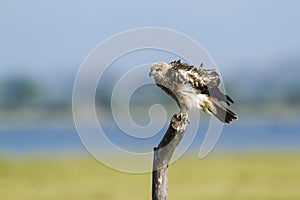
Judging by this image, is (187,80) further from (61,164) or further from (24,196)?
(61,164)

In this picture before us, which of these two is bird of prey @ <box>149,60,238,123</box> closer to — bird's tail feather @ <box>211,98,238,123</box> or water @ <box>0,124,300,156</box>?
bird's tail feather @ <box>211,98,238,123</box>

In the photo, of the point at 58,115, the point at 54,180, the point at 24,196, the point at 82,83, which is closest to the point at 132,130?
the point at 82,83

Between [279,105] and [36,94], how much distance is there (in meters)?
32.6

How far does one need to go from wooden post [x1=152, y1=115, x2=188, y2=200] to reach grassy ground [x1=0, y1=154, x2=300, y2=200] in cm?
1220

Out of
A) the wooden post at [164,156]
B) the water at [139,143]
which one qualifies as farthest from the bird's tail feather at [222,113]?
the water at [139,143]

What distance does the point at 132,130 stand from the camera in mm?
7336

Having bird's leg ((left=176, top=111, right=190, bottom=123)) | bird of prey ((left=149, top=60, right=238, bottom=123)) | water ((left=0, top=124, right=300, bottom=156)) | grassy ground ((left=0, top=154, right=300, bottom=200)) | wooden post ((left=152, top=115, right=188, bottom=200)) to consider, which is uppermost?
water ((left=0, top=124, right=300, bottom=156))

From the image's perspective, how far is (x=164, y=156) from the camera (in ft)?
24.8

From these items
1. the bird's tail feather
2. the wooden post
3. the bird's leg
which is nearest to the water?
the wooden post

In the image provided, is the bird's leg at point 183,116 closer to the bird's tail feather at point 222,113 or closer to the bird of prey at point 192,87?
the bird of prey at point 192,87

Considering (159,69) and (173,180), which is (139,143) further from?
(159,69)

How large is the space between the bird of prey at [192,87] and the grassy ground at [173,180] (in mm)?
11864

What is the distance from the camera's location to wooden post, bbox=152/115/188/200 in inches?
297

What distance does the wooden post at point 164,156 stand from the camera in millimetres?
7547
